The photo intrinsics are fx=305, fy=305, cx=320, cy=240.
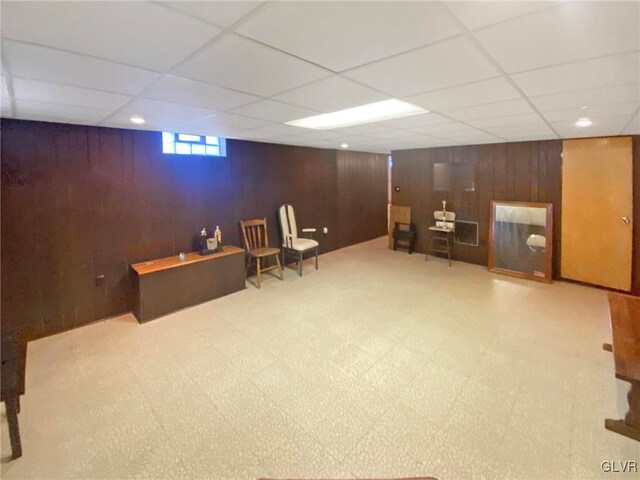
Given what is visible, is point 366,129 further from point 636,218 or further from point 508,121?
point 636,218

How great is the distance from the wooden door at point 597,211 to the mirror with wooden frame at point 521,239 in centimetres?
24

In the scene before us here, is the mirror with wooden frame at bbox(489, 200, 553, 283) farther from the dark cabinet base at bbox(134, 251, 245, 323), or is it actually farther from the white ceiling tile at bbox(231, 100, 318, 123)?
the dark cabinet base at bbox(134, 251, 245, 323)

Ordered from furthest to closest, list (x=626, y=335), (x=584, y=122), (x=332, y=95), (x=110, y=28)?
(x=584, y=122), (x=332, y=95), (x=626, y=335), (x=110, y=28)

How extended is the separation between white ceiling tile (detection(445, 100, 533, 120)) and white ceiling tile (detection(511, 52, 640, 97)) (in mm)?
369

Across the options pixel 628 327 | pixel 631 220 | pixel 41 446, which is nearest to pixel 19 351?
pixel 41 446

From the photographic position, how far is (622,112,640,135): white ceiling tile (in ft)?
9.84

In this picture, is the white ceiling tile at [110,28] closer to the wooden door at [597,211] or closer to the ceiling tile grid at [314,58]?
the ceiling tile grid at [314,58]

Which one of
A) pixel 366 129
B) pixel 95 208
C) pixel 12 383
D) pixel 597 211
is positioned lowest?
pixel 12 383

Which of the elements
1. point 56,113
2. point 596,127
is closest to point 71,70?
point 56,113

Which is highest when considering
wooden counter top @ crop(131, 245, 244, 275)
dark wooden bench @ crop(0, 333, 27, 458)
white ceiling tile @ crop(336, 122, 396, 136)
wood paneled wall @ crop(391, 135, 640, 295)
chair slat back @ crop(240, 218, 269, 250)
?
white ceiling tile @ crop(336, 122, 396, 136)

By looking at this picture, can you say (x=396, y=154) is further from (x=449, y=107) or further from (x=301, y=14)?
(x=301, y=14)

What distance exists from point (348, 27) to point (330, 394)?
2.25 meters

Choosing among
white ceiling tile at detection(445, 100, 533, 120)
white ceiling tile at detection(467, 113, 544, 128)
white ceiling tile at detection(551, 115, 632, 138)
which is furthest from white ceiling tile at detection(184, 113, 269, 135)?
white ceiling tile at detection(551, 115, 632, 138)

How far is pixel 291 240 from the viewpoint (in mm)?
5020
